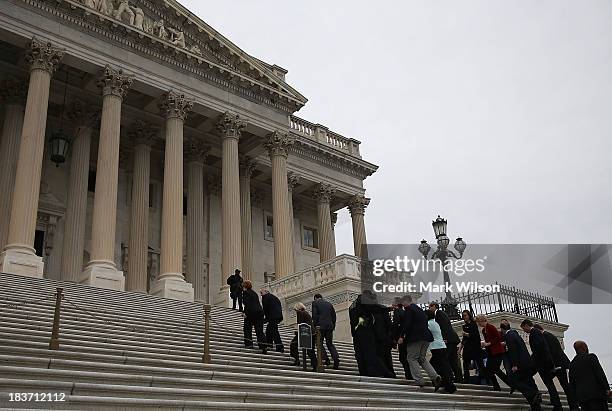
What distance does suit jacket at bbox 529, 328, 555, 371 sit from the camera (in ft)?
34.9

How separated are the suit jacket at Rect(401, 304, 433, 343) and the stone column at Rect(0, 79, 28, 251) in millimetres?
16506

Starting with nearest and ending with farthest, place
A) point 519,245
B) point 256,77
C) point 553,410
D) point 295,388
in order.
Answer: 1. point 295,388
2. point 553,410
3. point 519,245
4. point 256,77

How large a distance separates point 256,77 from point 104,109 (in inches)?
325

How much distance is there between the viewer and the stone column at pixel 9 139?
21688 millimetres

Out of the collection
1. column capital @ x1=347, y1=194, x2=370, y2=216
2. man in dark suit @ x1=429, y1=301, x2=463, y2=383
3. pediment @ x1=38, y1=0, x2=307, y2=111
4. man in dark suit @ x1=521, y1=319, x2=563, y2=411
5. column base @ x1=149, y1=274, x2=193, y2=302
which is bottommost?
man in dark suit @ x1=521, y1=319, x2=563, y2=411

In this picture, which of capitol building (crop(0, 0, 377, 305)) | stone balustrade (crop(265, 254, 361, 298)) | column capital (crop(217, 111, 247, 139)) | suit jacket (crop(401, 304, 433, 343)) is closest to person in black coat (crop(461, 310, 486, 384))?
suit jacket (crop(401, 304, 433, 343))

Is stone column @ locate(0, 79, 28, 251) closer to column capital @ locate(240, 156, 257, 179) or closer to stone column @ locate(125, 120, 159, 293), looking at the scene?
stone column @ locate(125, 120, 159, 293)

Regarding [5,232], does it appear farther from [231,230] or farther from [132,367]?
[132,367]

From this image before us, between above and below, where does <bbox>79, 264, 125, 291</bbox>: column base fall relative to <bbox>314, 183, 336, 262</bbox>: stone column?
below

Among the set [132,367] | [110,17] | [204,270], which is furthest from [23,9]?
[132,367]

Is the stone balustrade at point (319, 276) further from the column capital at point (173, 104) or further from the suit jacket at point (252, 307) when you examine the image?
the suit jacket at point (252, 307)

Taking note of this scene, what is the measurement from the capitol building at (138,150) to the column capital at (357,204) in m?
4.68

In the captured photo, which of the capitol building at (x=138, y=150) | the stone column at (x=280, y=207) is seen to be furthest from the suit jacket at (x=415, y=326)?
the stone column at (x=280, y=207)

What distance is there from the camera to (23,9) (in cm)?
2108
